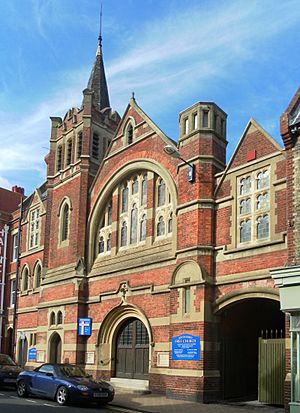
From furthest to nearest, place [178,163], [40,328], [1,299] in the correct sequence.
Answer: [1,299], [40,328], [178,163]

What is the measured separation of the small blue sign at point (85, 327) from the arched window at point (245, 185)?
9.73 m

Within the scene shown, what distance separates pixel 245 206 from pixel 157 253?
463 centimetres

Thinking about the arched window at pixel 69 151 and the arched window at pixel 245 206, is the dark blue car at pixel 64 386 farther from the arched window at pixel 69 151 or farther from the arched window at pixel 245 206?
the arched window at pixel 69 151

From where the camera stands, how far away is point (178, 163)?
20812 millimetres

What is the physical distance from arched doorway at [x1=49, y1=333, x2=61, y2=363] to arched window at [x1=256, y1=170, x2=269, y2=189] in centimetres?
1321

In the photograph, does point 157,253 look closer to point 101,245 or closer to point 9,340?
point 101,245

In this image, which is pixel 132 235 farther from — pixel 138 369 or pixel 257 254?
pixel 257 254

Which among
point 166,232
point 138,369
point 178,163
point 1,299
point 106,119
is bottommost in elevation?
point 138,369

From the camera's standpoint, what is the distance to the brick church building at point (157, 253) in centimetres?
1784

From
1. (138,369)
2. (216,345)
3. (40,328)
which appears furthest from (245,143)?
(40,328)

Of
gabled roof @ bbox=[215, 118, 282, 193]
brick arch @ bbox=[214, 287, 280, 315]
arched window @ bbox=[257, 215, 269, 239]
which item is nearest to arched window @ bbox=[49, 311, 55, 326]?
brick arch @ bbox=[214, 287, 280, 315]

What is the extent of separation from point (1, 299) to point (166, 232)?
678 inches

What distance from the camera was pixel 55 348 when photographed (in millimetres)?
26562

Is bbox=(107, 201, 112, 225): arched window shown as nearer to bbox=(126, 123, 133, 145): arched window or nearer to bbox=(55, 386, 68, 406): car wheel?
bbox=(126, 123, 133, 145): arched window
